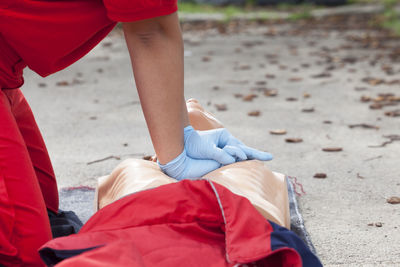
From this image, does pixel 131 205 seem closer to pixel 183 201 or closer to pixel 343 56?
pixel 183 201

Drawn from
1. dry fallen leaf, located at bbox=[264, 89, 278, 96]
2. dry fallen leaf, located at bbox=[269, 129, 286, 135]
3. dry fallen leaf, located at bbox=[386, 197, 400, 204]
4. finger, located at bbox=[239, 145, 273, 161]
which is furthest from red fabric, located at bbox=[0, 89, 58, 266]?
dry fallen leaf, located at bbox=[264, 89, 278, 96]

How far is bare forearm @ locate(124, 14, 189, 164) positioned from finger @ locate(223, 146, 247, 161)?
Result: 341 millimetres

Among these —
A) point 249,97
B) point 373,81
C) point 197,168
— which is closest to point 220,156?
point 197,168

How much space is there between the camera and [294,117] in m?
4.39

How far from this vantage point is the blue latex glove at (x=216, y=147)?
226 centimetres

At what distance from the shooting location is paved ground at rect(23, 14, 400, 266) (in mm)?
2588

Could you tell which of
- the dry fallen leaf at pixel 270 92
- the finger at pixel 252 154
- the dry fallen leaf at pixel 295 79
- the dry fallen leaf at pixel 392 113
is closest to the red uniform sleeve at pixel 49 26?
the finger at pixel 252 154

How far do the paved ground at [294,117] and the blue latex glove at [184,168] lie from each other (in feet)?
1.82

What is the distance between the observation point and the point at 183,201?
A: 1.92 meters

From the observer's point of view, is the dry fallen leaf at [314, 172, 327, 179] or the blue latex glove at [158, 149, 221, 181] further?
the dry fallen leaf at [314, 172, 327, 179]

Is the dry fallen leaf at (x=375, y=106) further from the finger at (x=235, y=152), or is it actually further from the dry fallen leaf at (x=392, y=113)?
the finger at (x=235, y=152)

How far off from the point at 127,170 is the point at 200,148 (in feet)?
1.17

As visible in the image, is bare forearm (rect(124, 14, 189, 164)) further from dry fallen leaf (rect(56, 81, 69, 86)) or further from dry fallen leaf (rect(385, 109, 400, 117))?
dry fallen leaf (rect(56, 81, 69, 86))

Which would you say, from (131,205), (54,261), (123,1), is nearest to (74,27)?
(123,1)
